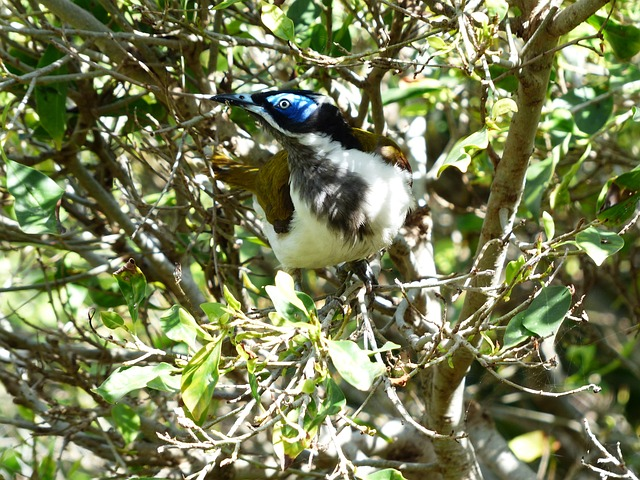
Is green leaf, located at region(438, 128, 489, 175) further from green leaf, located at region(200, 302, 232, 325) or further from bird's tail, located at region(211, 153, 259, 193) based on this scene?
bird's tail, located at region(211, 153, 259, 193)

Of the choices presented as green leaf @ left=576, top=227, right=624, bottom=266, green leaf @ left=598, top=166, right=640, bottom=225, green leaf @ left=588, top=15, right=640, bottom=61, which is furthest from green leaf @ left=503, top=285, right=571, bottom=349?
green leaf @ left=588, top=15, right=640, bottom=61

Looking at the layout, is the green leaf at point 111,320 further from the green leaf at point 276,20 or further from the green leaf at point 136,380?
the green leaf at point 276,20

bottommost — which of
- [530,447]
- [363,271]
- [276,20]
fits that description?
[530,447]

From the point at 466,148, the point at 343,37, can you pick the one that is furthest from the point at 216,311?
the point at 343,37

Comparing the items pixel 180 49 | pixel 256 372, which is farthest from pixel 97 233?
pixel 256 372

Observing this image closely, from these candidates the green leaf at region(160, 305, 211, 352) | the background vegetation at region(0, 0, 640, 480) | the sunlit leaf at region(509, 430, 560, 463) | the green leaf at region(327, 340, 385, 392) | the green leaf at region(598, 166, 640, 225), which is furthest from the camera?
the sunlit leaf at region(509, 430, 560, 463)

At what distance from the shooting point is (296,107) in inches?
119

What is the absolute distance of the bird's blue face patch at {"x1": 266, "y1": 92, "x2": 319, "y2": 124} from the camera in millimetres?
2969

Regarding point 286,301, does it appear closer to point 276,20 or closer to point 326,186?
point 276,20

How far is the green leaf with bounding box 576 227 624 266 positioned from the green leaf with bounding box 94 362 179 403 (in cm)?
109

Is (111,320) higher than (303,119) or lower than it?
lower

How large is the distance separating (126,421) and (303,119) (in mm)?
1322

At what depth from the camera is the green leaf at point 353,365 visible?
5.19 feet

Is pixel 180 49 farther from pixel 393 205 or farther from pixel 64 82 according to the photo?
pixel 393 205
